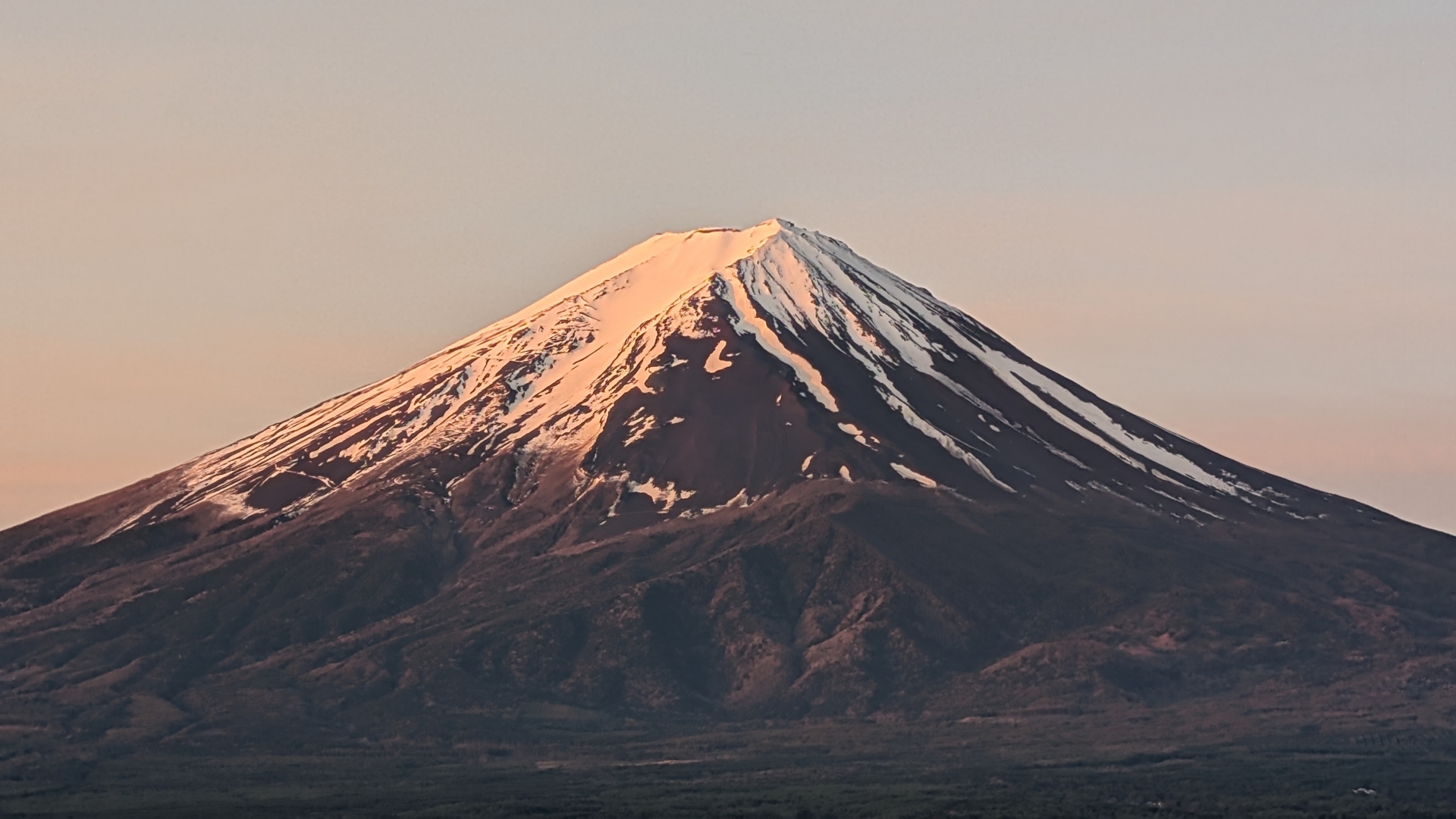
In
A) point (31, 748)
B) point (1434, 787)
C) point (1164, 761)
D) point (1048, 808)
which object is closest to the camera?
point (1048, 808)

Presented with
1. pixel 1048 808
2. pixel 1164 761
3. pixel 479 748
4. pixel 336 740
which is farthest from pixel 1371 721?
pixel 336 740

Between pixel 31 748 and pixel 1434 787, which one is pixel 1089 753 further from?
pixel 31 748

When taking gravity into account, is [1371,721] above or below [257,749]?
below

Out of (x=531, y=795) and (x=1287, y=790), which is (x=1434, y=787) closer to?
(x=1287, y=790)

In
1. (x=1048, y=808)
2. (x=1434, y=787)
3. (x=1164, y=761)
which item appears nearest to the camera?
(x=1048, y=808)

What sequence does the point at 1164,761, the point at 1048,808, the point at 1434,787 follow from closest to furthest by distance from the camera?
the point at 1048,808 → the point at 1434,787 → the point at 1164,761

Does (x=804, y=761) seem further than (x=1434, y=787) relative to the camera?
Yes

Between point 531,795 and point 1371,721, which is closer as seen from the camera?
point 531,795

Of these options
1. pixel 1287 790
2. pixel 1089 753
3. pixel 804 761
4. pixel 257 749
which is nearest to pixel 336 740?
pixel 257 749

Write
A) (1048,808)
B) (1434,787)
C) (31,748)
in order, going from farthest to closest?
(31,748), (1434,787), (1048,808)
